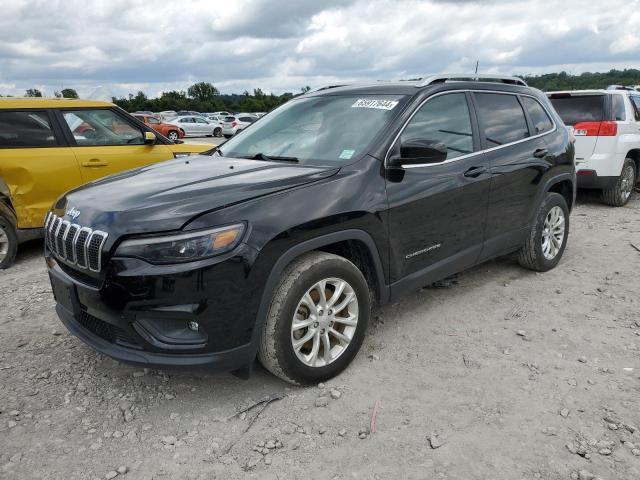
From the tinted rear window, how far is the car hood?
6.10 meters

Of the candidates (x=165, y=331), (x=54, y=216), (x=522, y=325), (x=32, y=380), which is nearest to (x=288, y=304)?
(x=165, y=331)

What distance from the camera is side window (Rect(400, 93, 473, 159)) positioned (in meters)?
3.64

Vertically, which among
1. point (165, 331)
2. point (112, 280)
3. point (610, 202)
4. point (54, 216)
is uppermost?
point (54, 216)

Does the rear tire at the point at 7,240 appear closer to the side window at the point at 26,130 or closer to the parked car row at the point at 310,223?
the side window at the point at 26,130

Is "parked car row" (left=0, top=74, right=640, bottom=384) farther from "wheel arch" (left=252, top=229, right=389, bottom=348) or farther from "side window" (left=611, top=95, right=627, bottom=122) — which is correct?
"side window" (left=611, top=95, right=627, bottom=122)

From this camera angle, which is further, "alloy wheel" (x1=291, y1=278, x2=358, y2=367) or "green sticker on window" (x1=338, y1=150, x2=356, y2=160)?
"green sticker on window" (x1=338, y1=150, x2=356, y2=160)

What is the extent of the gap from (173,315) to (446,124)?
238 centimetres

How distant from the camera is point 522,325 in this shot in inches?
158

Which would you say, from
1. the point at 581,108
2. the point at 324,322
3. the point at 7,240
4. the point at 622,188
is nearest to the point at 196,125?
the point at 581,108

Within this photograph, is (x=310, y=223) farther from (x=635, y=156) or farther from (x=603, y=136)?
(x=635, y=156)

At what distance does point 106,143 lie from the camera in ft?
20.1

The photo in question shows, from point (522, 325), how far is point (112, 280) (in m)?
2.89

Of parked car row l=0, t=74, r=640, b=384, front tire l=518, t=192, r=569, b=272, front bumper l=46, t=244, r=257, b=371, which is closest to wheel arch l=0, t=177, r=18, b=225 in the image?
parked car row l=0, t=74, r=640, b=384

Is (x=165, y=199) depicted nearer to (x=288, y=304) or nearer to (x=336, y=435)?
(x=288, y=304)
